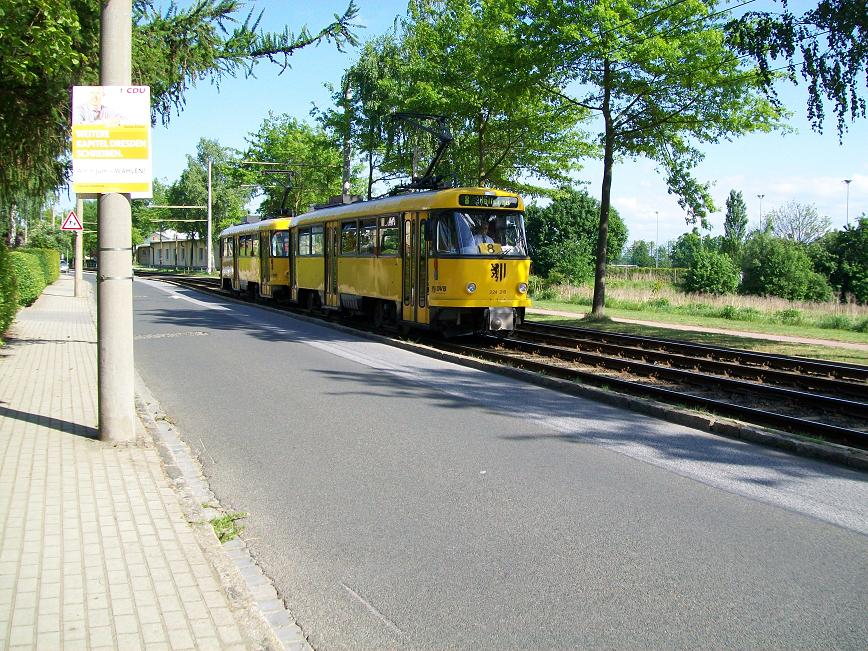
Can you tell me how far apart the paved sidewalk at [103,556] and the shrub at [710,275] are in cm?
4235

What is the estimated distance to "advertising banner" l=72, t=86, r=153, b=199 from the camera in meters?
6.88

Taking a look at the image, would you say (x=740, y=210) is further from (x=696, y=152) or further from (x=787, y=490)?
(x=787, y=490)

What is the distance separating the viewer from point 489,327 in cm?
1623

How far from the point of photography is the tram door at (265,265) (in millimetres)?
28578

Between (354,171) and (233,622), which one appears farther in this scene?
(354,171)

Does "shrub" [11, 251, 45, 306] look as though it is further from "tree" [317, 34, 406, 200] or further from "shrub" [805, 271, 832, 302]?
"shrub" [805, 271, 832, 302]

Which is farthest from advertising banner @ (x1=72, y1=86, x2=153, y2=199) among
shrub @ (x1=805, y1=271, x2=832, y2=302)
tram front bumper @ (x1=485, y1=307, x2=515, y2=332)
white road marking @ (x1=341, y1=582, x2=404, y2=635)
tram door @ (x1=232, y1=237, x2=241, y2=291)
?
shrub @ (x1=805, y1=271, x2=832, y2=302)

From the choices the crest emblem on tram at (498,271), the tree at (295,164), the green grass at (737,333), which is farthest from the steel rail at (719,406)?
the tree at (295,164)

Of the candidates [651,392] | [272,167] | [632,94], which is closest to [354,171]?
[272,167]

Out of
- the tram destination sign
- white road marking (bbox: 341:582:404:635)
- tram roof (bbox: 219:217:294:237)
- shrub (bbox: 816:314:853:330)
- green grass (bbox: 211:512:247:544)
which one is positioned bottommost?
white road marking (bbox: 341:582:404:635)

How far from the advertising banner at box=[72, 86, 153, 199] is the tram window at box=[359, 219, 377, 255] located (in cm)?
1153

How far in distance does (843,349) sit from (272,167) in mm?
43572

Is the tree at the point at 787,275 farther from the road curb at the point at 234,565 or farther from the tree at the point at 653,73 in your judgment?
the road curb at the point at 234,565

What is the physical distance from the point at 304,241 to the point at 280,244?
347 cm
